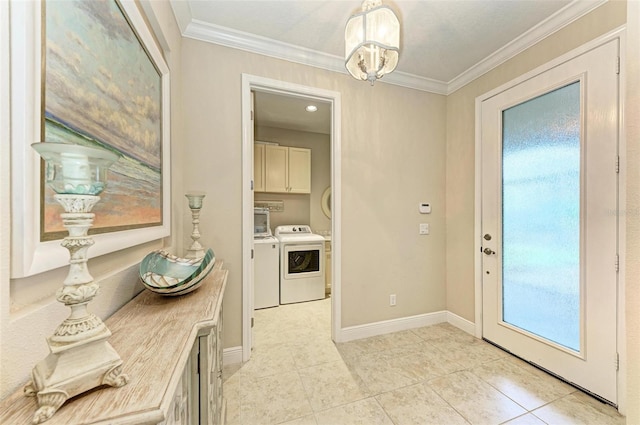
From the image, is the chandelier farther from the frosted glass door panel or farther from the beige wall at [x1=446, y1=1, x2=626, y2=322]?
the beige wall at [x1=446, y1=1, x2=626, y2=322]

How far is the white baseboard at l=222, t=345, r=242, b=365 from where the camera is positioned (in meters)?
1.93

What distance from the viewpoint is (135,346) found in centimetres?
66

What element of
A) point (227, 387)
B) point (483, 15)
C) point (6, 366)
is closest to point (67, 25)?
point (6, 366)

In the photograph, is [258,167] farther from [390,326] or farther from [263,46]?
[390,326]

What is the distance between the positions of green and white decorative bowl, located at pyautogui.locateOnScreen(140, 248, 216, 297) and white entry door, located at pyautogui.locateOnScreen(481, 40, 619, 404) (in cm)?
238

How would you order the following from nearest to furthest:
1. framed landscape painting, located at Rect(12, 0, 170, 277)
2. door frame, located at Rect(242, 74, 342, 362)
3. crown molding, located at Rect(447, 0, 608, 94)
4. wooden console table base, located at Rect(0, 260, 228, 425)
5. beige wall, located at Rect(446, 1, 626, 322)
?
wooden console table base, located at Rect(0, 260, 228, 425) < framed landscape painting, located at Rect(12, 0, 170, 277) < crown molding, located at Rect(447, 0, 608, 94) < door frame, located at Rect(242, 74, 342, 362) < beige wall, located at Rect(446, 1, 626, 322)

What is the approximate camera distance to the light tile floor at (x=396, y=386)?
145cm

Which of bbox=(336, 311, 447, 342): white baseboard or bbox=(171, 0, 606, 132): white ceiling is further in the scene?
bbox=(336, 311, 447, 342): white baseboard

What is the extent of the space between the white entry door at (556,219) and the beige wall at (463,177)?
145mm

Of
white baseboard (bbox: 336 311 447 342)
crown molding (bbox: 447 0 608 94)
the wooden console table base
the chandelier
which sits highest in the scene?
crown molding (bbox: 447 0 608 94)

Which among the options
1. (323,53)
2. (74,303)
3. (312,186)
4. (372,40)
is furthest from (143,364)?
(312,186)

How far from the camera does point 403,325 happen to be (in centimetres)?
Result: 252

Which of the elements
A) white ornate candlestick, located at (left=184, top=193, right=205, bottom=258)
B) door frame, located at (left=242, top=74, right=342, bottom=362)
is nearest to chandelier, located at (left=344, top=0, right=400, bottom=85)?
door frame, located at (left=242, top=74, right=342, bottom=362)

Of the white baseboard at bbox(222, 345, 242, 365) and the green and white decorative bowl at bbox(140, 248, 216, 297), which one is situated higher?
the green and white decorative bowl at bbox(140, 248, 216, 297)
